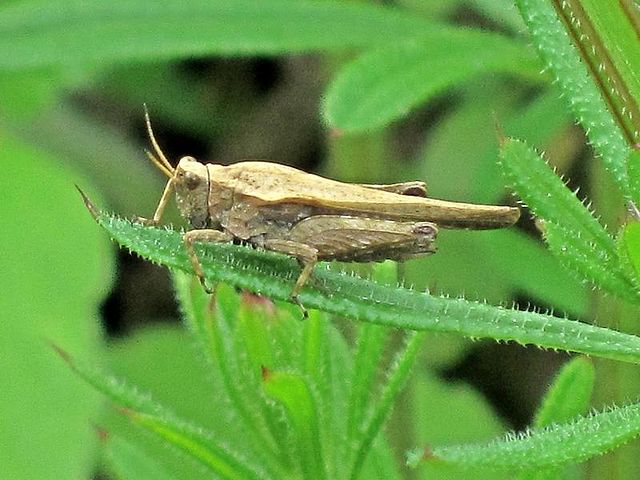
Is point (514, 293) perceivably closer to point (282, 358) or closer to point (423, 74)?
point (423, 74)

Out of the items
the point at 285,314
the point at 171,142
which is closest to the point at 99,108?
the point at 171,142

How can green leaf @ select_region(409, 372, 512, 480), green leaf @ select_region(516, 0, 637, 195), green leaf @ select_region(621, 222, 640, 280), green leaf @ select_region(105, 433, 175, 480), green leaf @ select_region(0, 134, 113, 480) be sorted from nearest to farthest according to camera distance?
green leaf @ select_region(621, 222, 640, 280) → green leaf @ select_region(516, 0, 637, 195) → green leaf @ select_region(105, 433, 175, 480) → green leaf @ select_region(0, 134, 113, 480) → green leaf @ select_region(409, 372, 512, 480)

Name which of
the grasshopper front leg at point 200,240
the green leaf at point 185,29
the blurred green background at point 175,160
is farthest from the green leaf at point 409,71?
the grasshopper front leg at point 200,240

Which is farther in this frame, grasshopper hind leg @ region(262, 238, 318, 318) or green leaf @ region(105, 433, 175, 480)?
green leaf @ region(105, 433, 175, 480)

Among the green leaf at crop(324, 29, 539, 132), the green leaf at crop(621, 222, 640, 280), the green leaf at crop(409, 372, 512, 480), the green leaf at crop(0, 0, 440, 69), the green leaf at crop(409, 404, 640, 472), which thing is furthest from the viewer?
the green leaf at crop(409, 372, 512, 480)

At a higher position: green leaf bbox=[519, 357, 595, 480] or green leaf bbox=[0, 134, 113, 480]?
green leaf bbox=[519, 357, 595, 480]

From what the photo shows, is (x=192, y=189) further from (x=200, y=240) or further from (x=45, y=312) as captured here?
(x=45, y=312)

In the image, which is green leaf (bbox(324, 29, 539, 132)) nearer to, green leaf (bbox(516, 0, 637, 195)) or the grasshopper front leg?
the grasshopper front leg

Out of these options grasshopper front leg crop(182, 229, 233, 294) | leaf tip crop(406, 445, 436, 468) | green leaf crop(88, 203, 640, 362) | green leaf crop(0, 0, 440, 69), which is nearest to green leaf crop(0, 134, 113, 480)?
green leaf crop(0, 0, 440, 69)
